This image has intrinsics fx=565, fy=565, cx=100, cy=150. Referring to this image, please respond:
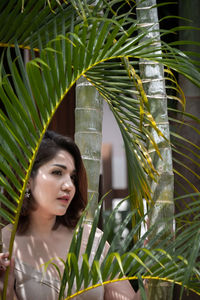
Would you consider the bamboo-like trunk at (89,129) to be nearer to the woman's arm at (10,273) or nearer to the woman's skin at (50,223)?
the woman's skin at (50,223)

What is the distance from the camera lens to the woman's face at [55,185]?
1738mm

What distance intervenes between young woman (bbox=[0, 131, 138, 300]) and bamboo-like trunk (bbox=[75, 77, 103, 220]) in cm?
14

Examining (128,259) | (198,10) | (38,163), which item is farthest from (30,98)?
(198,10)

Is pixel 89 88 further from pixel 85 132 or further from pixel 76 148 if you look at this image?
pixel 76 148

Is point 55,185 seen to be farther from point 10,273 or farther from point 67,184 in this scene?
point 10,273

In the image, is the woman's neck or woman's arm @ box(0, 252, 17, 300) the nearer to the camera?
woman's arm @ box(0, 252, 17, 300)

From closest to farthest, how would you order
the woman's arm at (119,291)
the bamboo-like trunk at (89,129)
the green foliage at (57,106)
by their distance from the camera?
the green foliage at (57,106), the woman's arm at (119,291), the bamboo-like trunk at (89,129)

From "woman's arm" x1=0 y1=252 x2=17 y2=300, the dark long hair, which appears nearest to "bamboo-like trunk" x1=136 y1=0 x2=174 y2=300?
the dark long hair

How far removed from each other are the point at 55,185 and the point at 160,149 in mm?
362

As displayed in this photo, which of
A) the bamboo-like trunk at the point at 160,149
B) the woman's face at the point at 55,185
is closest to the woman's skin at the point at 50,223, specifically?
the woman's face at the point at 55,185

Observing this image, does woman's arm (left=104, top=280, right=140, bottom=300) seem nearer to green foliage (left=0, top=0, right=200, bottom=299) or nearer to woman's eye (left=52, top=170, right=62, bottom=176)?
green foliage (left=0, top=0, right=200, bottom=299)

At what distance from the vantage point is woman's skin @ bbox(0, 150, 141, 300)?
1.75 m

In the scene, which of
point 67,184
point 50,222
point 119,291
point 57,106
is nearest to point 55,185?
point 67,184

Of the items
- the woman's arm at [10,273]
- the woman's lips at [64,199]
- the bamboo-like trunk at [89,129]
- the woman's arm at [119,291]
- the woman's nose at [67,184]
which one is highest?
the bamboo-like trunk at [89,129]
